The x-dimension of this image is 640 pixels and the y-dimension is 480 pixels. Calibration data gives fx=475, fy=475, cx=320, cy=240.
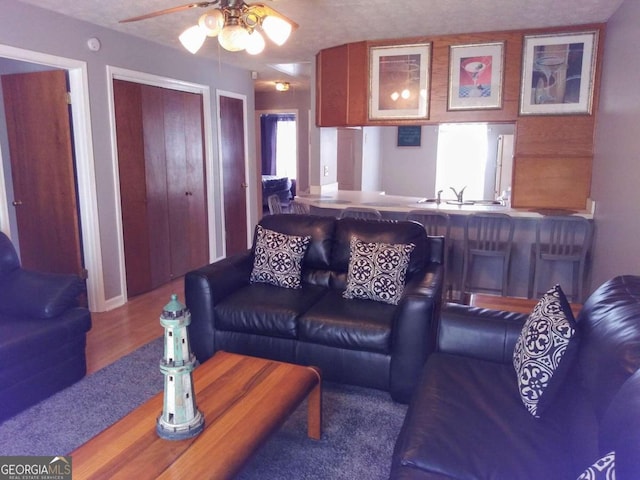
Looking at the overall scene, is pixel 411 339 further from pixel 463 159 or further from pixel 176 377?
pixel 463 159

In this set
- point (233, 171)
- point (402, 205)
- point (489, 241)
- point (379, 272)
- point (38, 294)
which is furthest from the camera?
point (233, 171)

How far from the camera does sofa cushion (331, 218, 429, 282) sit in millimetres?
3100

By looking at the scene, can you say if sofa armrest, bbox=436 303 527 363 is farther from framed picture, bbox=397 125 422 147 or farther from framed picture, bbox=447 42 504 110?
framed picture, bbox=397 125 422 147

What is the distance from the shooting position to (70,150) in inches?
149

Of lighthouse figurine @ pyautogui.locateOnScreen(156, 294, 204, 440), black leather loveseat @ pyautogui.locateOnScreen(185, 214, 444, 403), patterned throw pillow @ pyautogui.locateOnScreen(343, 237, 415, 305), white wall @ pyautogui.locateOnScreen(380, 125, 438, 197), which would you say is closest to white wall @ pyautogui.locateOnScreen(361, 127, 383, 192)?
white wall @ pyautogui.locateOnScreen(380, 125, 438, 197)

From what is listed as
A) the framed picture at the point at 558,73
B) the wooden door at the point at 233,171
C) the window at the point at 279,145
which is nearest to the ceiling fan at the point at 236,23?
the framed picture at the point at 558,73

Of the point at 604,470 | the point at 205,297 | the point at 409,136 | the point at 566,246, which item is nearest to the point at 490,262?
the point at 566,246

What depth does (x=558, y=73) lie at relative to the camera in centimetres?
411

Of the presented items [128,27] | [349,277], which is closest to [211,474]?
[349,277]

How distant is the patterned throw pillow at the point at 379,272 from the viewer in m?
2.88

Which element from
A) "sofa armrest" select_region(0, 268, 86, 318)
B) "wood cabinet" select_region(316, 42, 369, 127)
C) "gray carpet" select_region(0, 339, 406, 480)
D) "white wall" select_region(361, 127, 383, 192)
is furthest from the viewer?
"white wall" select_region(361, 127, 383, 192)

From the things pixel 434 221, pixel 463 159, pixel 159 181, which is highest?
pixel 463 159

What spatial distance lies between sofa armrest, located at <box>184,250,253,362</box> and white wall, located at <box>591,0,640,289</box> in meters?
2.45

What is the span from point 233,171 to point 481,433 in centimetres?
485
